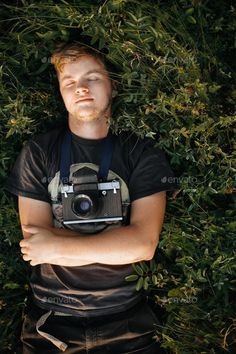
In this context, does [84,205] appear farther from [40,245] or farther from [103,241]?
[40,245]

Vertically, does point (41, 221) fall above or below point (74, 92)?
below

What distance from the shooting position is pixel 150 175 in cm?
273

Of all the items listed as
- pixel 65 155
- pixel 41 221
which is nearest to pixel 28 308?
pixel 41 221

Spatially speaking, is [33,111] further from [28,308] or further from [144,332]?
[144,332]

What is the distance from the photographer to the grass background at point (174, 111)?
2.68 metres

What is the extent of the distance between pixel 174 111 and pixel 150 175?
0.36 m

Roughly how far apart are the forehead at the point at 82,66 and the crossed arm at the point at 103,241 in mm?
738

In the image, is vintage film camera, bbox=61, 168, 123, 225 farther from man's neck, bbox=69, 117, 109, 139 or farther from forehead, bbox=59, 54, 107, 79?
forehead, bbox=59, 54, 107, 79

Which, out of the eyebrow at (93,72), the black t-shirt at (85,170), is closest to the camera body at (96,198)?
the black t-shirt at (85,170)

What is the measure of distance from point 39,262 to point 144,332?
0.68 metres

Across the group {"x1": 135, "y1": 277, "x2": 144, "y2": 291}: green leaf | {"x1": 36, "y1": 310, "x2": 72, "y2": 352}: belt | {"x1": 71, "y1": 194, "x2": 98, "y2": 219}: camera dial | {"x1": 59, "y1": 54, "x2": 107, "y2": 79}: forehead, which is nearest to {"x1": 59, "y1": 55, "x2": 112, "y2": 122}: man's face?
{"x1": 59, "y1": 54, "x2": 107, "y2": 79}: forehead

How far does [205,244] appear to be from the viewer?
284cm

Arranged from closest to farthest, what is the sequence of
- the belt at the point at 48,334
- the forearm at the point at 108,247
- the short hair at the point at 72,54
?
the forearm at the point at 108,247
the belt at the point at 48,334
the short hair at the point at 72,54

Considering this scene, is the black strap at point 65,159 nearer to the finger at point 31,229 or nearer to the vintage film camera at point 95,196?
the vintage film camera at point 95,196
